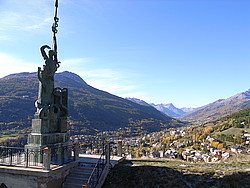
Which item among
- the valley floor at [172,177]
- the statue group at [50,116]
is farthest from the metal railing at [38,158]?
the valley floor at [172,177]

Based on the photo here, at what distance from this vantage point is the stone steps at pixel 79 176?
10.2m

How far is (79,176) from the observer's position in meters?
10.8

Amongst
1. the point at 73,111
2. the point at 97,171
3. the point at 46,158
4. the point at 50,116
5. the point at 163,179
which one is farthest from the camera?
the point at 73,111

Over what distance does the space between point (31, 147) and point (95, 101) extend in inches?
4567

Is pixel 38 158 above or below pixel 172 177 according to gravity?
above

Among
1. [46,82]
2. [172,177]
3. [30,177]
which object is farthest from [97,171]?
[46,82]

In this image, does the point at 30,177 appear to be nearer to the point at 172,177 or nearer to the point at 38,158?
the point at 38,158

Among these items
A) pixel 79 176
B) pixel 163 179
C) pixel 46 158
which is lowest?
pixel 163 179

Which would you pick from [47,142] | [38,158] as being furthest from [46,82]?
[38,158]

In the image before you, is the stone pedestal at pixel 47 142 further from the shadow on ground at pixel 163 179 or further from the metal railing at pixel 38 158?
the shadow on ground at pixel 163 179

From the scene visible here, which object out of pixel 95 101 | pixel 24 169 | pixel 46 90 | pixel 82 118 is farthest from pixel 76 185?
pixel 95 101

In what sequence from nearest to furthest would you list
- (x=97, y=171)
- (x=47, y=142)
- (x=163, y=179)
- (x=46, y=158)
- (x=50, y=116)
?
(x=46, y=158) → (x=163, y=179) → (x=97, y=171) → (x=47, y=142) → (x=50, y=116)

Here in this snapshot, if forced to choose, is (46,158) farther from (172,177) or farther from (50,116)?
(172,177)

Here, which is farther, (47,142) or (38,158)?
(47,142)
